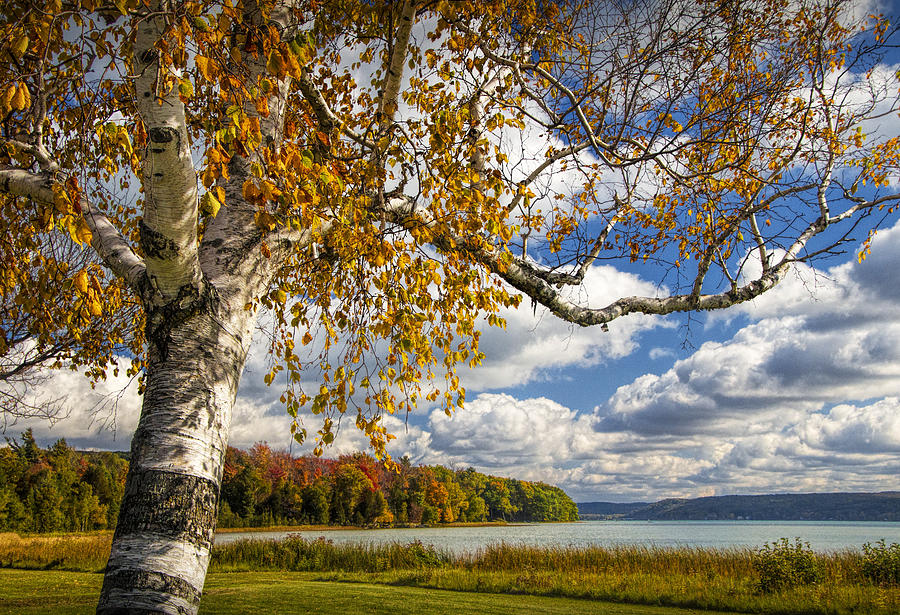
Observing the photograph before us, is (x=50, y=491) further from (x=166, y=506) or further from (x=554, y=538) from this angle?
(x=166, y=506)

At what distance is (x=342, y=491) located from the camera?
63.6 metres

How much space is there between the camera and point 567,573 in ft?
51.1

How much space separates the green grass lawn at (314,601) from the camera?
901cm

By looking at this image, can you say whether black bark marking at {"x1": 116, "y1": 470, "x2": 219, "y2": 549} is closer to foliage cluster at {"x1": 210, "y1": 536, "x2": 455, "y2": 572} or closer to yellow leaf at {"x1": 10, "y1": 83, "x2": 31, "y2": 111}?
yellow leaf at {"x1": 10, "y1": 83, "x2": 31, "y2": 111}

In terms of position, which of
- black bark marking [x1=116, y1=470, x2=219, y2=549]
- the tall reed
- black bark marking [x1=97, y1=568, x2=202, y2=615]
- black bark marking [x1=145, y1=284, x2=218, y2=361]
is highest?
black bark marking [x1=145, y1=284, x2=218, y2=361]

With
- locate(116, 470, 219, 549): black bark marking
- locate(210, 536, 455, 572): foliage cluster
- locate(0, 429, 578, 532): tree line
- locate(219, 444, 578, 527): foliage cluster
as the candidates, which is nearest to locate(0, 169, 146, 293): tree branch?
locate(116, 470, 219, 549): black bark marking

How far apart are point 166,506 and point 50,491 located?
55091mm

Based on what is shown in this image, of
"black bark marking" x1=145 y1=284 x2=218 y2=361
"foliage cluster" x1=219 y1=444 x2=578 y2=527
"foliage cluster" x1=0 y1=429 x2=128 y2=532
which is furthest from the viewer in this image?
"foliage cluster" x1=219 y1=444 x2=578 y2=527

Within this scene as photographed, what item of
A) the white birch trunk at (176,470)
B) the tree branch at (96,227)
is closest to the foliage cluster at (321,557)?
the white birch trunk at (176,470)

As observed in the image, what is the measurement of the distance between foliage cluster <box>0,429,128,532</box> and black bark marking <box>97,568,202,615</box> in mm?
47493

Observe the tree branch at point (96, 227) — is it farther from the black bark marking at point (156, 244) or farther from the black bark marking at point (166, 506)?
the black bark marking at point (166, 506)

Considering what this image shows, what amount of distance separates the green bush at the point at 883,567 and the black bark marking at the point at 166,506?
58.0 feet

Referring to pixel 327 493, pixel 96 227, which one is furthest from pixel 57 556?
pixel 327 493

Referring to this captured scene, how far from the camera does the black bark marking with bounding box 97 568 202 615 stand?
81.7 inches
